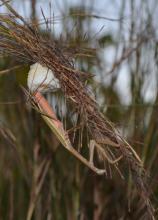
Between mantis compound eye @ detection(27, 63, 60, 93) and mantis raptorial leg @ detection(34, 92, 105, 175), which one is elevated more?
mantis compound eye @ detection(27, 63, 60, 93)

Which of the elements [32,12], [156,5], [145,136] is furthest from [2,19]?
[156,5]

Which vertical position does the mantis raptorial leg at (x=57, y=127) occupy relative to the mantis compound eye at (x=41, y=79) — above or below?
below

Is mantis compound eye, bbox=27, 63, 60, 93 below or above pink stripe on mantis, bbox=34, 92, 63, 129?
→ above
